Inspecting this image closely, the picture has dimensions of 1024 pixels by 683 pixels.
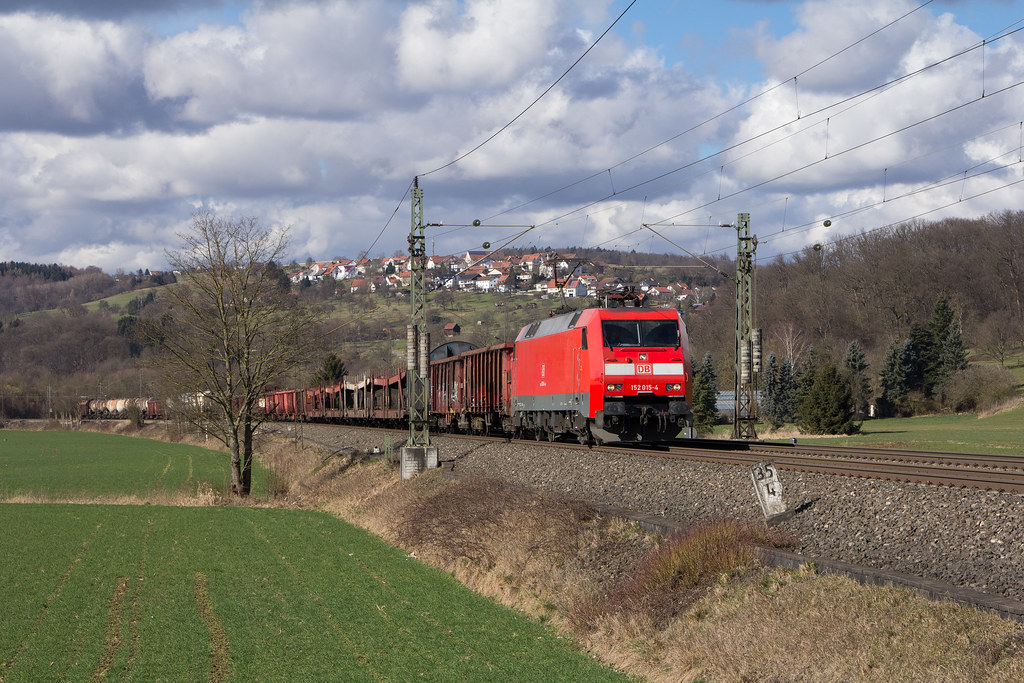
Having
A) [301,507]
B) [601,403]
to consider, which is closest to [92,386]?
[301,507]

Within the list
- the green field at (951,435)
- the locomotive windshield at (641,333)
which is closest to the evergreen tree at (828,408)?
the green field at (951,435)

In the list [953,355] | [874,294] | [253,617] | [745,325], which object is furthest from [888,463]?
[874,294]

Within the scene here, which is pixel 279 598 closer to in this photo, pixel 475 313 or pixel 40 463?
pixel 40 463

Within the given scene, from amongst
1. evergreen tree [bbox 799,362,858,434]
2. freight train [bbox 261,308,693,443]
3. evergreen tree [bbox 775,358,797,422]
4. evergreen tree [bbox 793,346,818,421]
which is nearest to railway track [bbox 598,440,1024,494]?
freight train [bbox 261,308,693,443]

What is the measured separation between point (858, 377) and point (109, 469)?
5434 cm

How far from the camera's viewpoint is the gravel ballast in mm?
9892

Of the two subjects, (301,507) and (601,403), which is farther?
(301,507)

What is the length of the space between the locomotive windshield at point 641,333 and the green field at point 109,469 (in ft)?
65.1

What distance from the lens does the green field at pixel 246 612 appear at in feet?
37.6

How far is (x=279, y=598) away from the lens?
15953mm

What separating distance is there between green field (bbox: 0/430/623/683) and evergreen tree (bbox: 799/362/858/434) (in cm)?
3103

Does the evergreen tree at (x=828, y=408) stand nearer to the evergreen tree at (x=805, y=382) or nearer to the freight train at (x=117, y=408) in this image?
the evergreen tree at (x=805, y=382)

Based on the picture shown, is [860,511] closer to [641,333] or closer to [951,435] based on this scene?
[641,333]

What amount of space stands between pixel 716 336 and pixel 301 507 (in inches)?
2908
